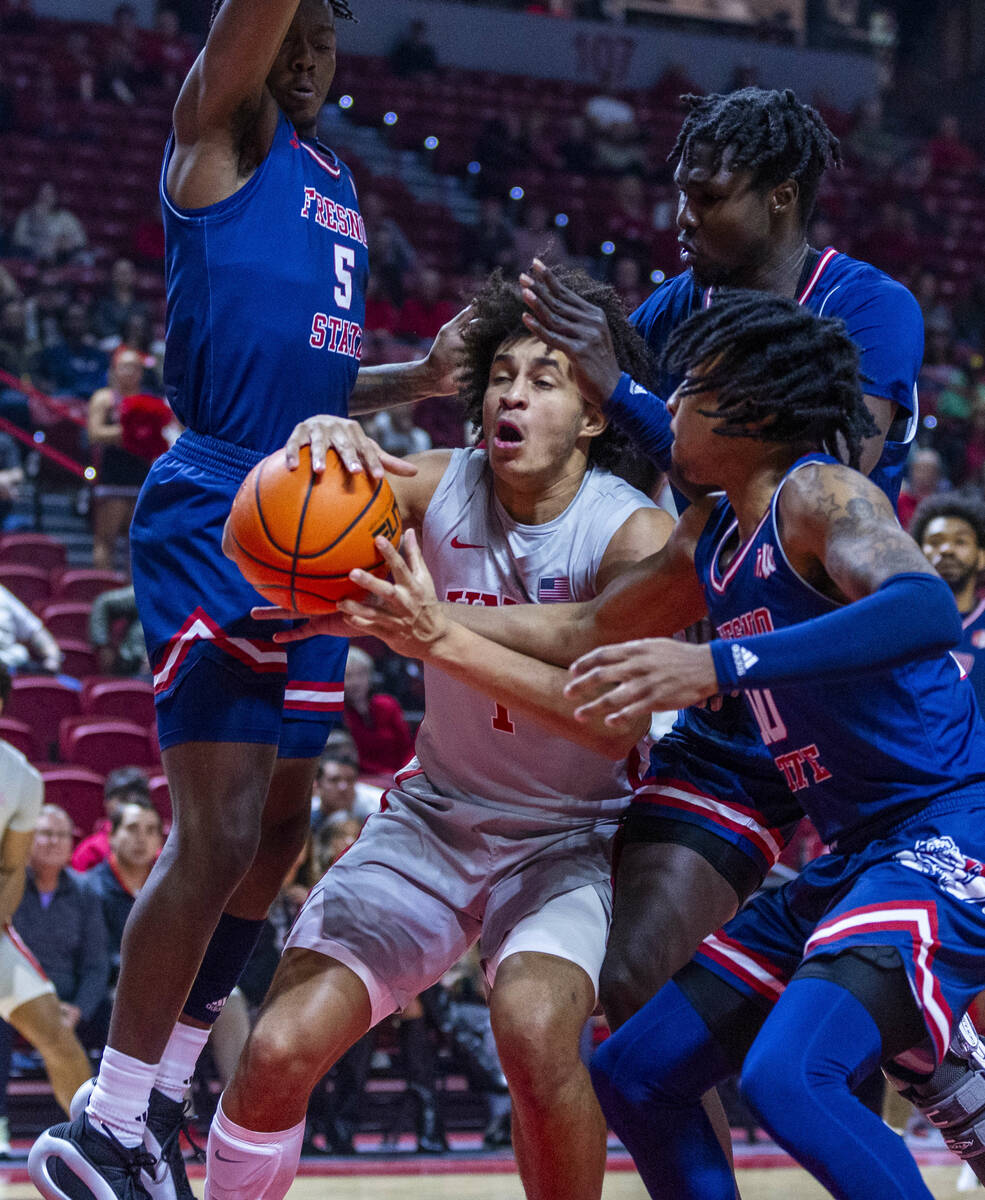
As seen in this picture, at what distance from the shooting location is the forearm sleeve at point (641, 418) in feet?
10.5

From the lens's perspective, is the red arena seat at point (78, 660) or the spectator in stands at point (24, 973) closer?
the spectator in stands at point (24, 973)

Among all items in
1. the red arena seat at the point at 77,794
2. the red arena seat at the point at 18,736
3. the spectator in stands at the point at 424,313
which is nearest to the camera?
the red arena seat at the point at 77,794

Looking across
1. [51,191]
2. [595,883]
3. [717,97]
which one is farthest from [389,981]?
[51,191]

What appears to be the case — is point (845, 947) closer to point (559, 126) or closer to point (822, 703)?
point (822, 703)

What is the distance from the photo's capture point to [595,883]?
3.26 m

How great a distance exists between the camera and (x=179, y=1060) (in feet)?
11.2

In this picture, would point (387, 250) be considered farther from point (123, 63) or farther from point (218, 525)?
point (218, 525)

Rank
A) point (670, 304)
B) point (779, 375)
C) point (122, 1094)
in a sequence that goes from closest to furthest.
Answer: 1. point (779, 375)
2. point (122, 1094)
3. point (670, 304)

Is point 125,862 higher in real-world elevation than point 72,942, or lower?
higher

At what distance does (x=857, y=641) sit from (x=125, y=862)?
4.64 meters

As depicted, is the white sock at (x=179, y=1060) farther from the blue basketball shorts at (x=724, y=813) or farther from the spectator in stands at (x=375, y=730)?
the spectator in stands at (x=375, y=730)

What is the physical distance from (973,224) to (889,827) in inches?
696

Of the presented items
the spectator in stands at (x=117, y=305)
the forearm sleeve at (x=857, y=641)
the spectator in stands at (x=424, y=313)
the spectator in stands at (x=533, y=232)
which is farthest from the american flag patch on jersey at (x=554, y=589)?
the spectator in stands at (x=533, y=232)

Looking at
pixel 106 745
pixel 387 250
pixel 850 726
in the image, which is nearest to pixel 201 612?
pixel 850 726
